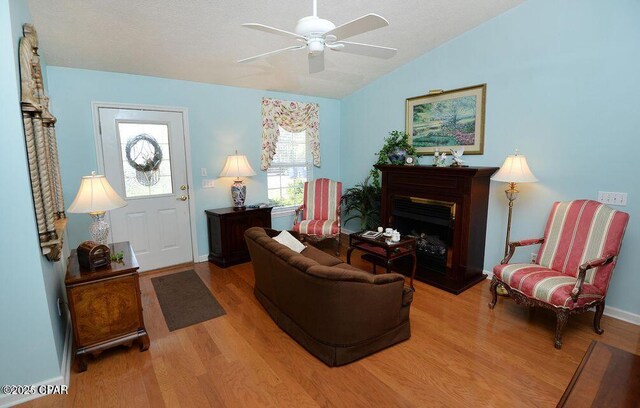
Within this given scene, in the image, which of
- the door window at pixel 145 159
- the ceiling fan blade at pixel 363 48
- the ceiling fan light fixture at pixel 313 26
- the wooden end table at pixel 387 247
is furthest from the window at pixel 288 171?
the ceiling fan light fixture at pixel 313 26

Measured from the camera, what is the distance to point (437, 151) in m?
3.99

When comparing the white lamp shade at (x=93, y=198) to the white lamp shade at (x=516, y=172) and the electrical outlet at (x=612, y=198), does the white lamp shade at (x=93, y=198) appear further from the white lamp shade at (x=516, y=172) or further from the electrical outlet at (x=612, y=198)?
the electrical outlet at (x=612, y=198)

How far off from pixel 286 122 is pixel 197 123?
1374 millimetres

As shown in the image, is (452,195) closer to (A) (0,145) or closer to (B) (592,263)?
(B) (592,263)

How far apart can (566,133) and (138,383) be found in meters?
4.13

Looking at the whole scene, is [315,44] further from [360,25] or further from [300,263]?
[300,263]

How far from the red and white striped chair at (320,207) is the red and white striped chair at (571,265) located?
91.3 inches

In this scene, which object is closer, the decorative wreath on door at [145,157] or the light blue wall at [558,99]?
the light blue wall at [558,99]

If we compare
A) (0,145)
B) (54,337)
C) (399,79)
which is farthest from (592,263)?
(0,145)

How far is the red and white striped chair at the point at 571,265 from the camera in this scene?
2455 millimetres

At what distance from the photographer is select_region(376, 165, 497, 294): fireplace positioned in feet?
11.3

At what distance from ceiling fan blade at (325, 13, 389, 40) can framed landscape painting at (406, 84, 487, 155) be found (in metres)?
2.36

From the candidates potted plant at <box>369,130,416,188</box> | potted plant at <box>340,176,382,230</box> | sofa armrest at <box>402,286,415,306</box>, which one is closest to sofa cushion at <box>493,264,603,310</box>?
sofa armrest at <box>402,286,415,306</box>

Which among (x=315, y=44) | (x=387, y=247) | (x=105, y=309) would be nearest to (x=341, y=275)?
(x=387, y=247)
